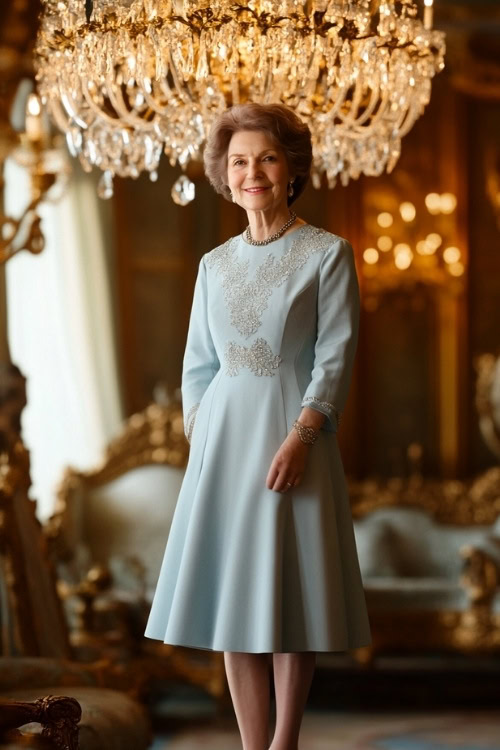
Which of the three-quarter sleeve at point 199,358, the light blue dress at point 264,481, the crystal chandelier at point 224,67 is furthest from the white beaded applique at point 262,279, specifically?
the crystal chandelier at point 224,67

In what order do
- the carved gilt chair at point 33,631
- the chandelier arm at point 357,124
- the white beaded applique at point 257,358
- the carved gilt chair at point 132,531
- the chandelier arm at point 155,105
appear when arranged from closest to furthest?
1. the white beaded applique at point 257,358
2. the carved gilt chair at point 33,631
3. the chandelier arm at point 155,105
4. the chandelier arm at point 357,124
5. the carved gilt chair at point 132,531

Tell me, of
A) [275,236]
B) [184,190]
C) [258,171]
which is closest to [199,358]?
[275,236]


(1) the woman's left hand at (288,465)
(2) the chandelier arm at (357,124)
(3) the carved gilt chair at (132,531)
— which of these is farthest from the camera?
(3) the carved gilt chair at (132,531)

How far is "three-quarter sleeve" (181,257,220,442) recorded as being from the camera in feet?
9.18

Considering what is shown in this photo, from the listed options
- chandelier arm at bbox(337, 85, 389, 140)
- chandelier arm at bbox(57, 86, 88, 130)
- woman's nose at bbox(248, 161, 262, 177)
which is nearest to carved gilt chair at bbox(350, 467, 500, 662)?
chandelier arm at bbox(337, 85, 389, 140)

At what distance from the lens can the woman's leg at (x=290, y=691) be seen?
2.54 meters

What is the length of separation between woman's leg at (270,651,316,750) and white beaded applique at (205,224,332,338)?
0.68 meters

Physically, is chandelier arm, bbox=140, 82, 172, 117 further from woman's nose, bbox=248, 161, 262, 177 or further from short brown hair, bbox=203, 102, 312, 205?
woman's nose, bbox=248, 161, 262, 177

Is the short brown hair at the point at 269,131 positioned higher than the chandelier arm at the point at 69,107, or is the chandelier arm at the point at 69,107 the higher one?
the chandelier arm at the point at 69,107

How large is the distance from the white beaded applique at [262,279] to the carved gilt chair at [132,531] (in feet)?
8.89

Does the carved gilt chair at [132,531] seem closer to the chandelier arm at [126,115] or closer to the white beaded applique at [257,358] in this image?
the chandelier arm at [126,115]

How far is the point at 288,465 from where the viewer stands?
99.1 inches

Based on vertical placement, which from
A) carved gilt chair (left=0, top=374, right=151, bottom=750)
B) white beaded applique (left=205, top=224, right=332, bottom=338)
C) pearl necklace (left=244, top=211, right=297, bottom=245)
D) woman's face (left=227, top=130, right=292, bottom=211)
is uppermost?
woman's face (left=227, top=130, right=292, bottom=211)

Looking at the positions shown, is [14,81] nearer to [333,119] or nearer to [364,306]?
[333,119]
